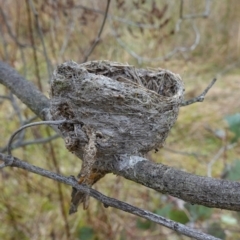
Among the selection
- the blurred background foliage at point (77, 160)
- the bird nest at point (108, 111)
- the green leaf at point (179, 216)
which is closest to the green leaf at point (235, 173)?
the blurred background foliage at point (77, 160)

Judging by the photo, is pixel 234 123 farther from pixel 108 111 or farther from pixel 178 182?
pixel 178 182

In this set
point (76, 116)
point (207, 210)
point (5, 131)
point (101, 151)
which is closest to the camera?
point (101, 151)

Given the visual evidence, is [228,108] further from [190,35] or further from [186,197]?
[186,197]

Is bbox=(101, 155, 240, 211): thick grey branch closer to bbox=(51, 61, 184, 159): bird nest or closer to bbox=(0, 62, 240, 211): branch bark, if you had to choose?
bbox=(0, 62, 240, 211): branch bark

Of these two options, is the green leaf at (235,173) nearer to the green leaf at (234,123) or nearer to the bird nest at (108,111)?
the green leaf at (234,123)

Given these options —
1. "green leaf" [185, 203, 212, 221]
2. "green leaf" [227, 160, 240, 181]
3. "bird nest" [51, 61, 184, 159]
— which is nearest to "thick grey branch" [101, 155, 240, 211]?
"bird nest" [51, 61, 184, 159]

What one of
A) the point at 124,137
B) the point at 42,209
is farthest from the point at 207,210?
the point at 42,209
